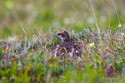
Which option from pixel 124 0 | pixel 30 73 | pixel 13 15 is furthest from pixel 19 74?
pixel 13 15

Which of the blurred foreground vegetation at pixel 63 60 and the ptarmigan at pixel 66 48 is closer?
the blurred foreground vegetation at pixel 63 60

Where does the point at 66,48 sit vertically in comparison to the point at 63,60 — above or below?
above

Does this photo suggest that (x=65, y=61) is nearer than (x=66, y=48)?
Yes

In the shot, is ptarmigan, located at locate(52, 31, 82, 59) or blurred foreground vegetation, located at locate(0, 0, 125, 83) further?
ptarmigan, located at locate(52, 31, 82, 59)

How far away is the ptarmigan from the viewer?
5.57 meters

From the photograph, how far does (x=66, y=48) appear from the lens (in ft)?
19.0

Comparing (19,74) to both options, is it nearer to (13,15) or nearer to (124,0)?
(124,0)

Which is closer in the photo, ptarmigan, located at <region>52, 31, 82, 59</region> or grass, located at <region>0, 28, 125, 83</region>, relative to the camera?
grass, located at <region>0, 28, 125, 83</region>

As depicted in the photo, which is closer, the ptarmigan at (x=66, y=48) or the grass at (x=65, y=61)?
the grass at (x=65, y=61)

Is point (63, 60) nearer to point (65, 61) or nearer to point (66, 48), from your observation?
point (65, 61)

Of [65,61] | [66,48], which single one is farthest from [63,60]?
[66,48]

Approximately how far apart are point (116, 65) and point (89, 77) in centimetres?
69

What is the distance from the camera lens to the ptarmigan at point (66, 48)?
5.57m

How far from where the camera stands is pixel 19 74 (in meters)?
4.76
